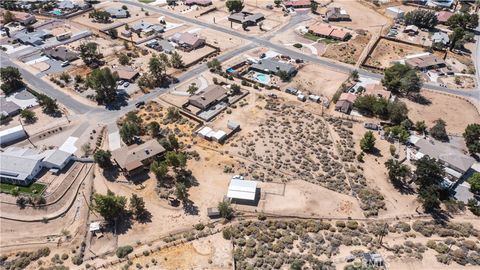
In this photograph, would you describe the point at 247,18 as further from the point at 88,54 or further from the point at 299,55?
the point at 88,54

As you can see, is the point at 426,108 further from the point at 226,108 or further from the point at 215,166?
the point at 215,166

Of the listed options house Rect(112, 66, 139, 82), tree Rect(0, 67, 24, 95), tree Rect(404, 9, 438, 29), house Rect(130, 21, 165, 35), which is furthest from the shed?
tree Rect(404, 9, 438, 29)

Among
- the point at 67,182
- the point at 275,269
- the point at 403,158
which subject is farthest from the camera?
the point at 403,158

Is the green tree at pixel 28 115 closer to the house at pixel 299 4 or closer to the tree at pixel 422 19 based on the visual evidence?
the house at pixel 299 4

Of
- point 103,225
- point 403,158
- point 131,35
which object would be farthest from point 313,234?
point 131,35

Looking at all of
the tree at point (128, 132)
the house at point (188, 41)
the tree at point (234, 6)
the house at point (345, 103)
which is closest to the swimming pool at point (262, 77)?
the house at point (345, 103)

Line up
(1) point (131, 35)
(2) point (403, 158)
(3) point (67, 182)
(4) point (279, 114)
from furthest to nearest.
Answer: (1) point (131, 35)
(4) point (279, 114)
(2) point (403, 158)
(3) point (67, 182)

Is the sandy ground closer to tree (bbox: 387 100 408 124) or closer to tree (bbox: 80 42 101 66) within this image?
tree (bbox: 387 100 408 124)
